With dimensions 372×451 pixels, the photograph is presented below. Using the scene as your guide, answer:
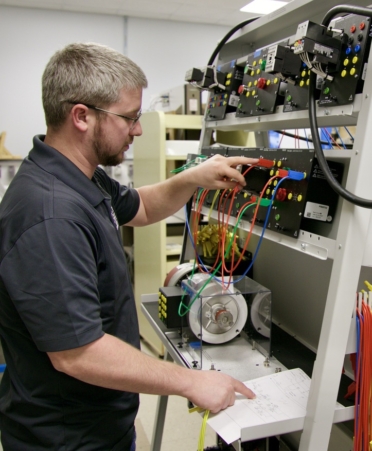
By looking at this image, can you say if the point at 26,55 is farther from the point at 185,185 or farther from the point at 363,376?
the point at 363,376

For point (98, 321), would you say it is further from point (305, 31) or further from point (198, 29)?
point (198, 29)

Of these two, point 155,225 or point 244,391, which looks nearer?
point 244,391

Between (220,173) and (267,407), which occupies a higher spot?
(220,173)

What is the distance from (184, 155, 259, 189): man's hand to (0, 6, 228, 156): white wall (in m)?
3.49

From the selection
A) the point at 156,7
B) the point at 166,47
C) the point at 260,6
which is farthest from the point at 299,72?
the point at 166,47

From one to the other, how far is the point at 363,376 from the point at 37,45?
460 cm

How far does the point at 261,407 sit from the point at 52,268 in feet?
1.80

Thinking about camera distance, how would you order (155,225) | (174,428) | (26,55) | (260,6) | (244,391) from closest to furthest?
(244,391) → (174,428) → (155,225) → (26,55) → (260,6)

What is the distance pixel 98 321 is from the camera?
0.93 metres

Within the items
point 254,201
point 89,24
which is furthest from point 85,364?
point 89,24

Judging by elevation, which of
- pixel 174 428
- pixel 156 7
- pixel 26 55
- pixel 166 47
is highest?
pixel 156 7

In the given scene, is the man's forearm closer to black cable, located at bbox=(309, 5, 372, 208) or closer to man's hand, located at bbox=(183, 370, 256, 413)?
man's hand, located at bbox=(183, 370, 256, 413)

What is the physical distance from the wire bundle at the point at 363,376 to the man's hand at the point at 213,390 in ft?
0.76

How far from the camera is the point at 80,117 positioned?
104cm
